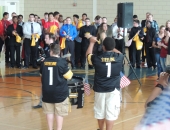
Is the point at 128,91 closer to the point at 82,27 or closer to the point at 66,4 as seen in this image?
the point at 82,27

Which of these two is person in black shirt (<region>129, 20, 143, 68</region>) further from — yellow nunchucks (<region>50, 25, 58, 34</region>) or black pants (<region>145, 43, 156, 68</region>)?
yellow nunchucks (<region>50, 25, 58, 34</region>)

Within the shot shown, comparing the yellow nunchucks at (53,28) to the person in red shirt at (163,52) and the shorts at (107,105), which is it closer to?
the person in red shirt at (163,52)

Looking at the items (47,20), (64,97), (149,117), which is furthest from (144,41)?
(149,117)

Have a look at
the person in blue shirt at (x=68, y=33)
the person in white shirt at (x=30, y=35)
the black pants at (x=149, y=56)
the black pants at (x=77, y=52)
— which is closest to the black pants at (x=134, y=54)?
the black pants at (x=149, y=56)

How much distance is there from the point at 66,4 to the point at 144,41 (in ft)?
29.7

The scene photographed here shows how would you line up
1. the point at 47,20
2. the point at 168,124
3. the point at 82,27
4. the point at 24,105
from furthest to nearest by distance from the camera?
the point at 47,20 < the point at 82,27 < the point at 24,105 < the point at 168,124

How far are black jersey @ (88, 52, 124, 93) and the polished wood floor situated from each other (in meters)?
1.53

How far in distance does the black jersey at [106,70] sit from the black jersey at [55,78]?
53cm

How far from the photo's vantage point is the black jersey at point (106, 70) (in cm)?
652

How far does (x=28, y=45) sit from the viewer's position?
55.2 ft

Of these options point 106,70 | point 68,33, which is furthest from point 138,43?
point 106,70

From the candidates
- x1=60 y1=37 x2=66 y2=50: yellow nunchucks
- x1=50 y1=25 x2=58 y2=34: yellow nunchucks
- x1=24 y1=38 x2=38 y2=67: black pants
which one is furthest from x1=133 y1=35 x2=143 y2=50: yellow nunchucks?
x1=24 y1=38 x2=38 y2=67: black pants

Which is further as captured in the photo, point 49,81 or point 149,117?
point 49,81

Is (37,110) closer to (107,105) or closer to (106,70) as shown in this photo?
(107,105)
